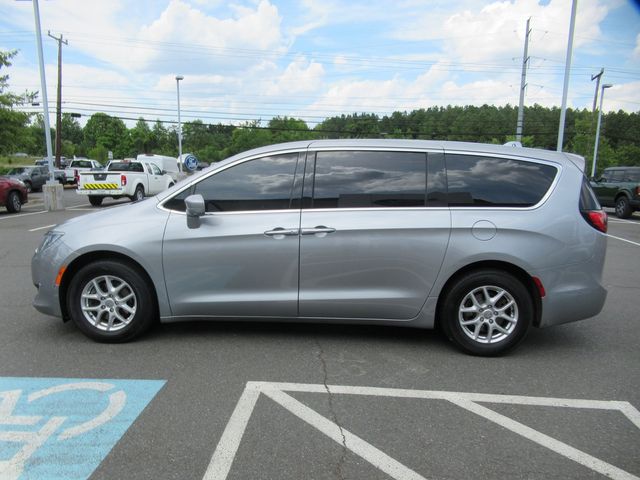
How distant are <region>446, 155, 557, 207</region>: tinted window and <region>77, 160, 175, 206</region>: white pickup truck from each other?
16.7 metres

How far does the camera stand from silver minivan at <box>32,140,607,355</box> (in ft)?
12.9

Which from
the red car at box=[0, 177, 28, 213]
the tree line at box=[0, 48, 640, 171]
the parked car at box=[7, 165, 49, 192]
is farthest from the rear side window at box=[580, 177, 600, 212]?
the tree line at box=[0, 48, 640, 171]

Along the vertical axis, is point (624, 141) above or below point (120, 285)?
above

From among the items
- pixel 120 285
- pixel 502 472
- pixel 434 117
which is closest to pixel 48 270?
pixel 120 285

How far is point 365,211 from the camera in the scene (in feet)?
13.2

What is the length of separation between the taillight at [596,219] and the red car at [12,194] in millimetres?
16558

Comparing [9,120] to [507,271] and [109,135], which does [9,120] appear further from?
[109,135]

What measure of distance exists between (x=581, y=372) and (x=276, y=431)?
2.54m

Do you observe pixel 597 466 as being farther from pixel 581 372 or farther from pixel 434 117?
pixel 434 117

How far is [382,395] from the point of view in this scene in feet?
10.9

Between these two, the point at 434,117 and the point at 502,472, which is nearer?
the point at 502,472

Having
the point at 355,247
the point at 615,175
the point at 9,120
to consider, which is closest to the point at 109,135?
the point at 9,120

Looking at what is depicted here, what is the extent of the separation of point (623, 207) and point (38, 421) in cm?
1923

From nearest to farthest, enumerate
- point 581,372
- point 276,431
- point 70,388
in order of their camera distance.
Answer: point 276,431, point 70,388, point 581,372
